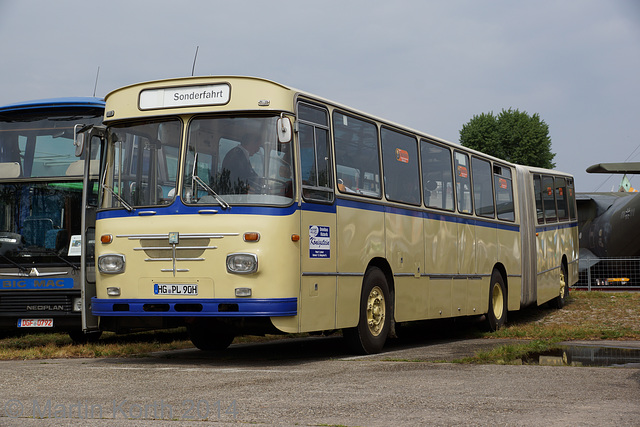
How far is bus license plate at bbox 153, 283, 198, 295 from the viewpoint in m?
9.97

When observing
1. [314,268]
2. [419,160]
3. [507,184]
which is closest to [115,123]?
[314,268]

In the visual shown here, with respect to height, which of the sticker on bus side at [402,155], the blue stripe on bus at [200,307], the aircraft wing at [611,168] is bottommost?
the blue stripe on bus at [200,307]

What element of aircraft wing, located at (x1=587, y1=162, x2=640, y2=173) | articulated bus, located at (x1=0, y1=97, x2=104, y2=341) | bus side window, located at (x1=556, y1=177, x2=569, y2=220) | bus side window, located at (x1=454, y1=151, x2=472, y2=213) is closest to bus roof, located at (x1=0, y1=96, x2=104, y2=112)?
articulated bus, located at (x1=0, y1=97, x2=104, y2=341)

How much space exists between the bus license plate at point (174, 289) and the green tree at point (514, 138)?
167ft

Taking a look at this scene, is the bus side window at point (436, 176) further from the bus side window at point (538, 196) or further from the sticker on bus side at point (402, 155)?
the bus side window at point (538, 196)

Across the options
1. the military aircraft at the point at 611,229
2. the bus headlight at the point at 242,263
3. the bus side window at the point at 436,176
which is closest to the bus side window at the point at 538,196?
the bus side window at the point at 436,176

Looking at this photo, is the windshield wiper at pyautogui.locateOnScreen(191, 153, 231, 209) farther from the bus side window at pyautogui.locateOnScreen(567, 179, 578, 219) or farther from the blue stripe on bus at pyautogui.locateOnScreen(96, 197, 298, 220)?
the bus side window at pyautogui.locateOnScreen(567, 179, 578, 219)

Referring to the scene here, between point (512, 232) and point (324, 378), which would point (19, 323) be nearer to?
point (324, 378)

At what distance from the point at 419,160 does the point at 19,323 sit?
6490 mm

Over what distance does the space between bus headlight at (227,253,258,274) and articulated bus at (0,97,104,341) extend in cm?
382

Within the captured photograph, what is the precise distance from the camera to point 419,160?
13719 millimetres

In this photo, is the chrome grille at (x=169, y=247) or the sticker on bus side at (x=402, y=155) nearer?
the chrome grille at (x=169, y=247)

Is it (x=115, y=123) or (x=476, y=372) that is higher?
(x=115, y=123)

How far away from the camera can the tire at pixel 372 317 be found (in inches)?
447
